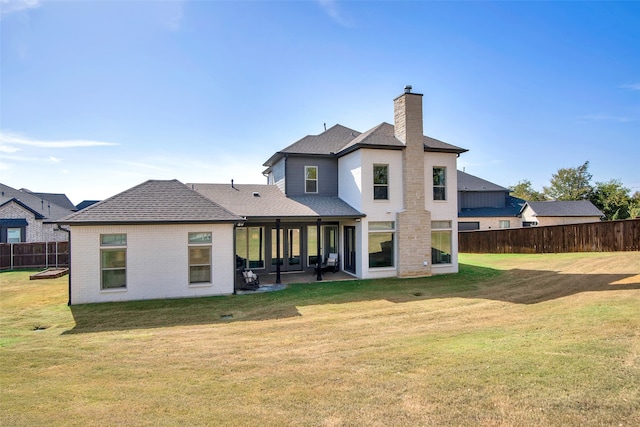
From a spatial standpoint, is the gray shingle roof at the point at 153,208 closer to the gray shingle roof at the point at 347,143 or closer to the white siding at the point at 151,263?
the white siding at the point at 151,263

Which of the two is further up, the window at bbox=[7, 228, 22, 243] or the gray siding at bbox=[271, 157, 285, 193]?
the gray siding at bbox=[271, 157, 285, 193]

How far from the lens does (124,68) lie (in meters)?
13.8

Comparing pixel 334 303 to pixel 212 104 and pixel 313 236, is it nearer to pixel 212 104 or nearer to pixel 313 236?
pixel 313 236

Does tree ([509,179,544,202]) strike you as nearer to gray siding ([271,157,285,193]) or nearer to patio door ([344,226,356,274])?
patio door ([344,226,356,274])

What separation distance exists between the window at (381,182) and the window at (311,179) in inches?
131

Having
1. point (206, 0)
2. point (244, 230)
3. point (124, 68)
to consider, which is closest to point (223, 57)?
point (206, 0)

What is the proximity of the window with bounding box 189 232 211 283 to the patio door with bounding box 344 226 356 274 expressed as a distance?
6969mm

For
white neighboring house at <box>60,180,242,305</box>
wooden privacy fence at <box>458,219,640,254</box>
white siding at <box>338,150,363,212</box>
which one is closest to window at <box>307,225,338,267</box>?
white siding at <box>338,150,363,212</box>

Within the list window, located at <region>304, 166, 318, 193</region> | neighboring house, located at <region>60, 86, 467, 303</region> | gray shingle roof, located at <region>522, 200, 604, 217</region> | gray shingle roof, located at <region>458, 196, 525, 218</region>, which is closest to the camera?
neighboring house, located at <region>60, 86, 467, 303</region>

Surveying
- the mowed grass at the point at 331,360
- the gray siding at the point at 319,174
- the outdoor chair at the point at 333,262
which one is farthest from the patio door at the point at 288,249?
the mowed grass at the point at 331,360

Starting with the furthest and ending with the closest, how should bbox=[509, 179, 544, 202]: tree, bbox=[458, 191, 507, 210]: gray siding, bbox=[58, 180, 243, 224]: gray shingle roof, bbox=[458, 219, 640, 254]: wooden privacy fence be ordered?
bbox=[509, 179, 544, 202]: tree < bbox=[458, 191, 507, 210]: gray siding < bbox=[458, 219, 640, 254]: wooden privacy fence < bbox=[58, 180, 243, 224]: gray shingle roof

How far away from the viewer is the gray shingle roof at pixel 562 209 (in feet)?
117

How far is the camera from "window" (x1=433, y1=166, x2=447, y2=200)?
16859 millimetres

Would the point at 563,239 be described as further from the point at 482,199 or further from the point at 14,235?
the point at 14,235
